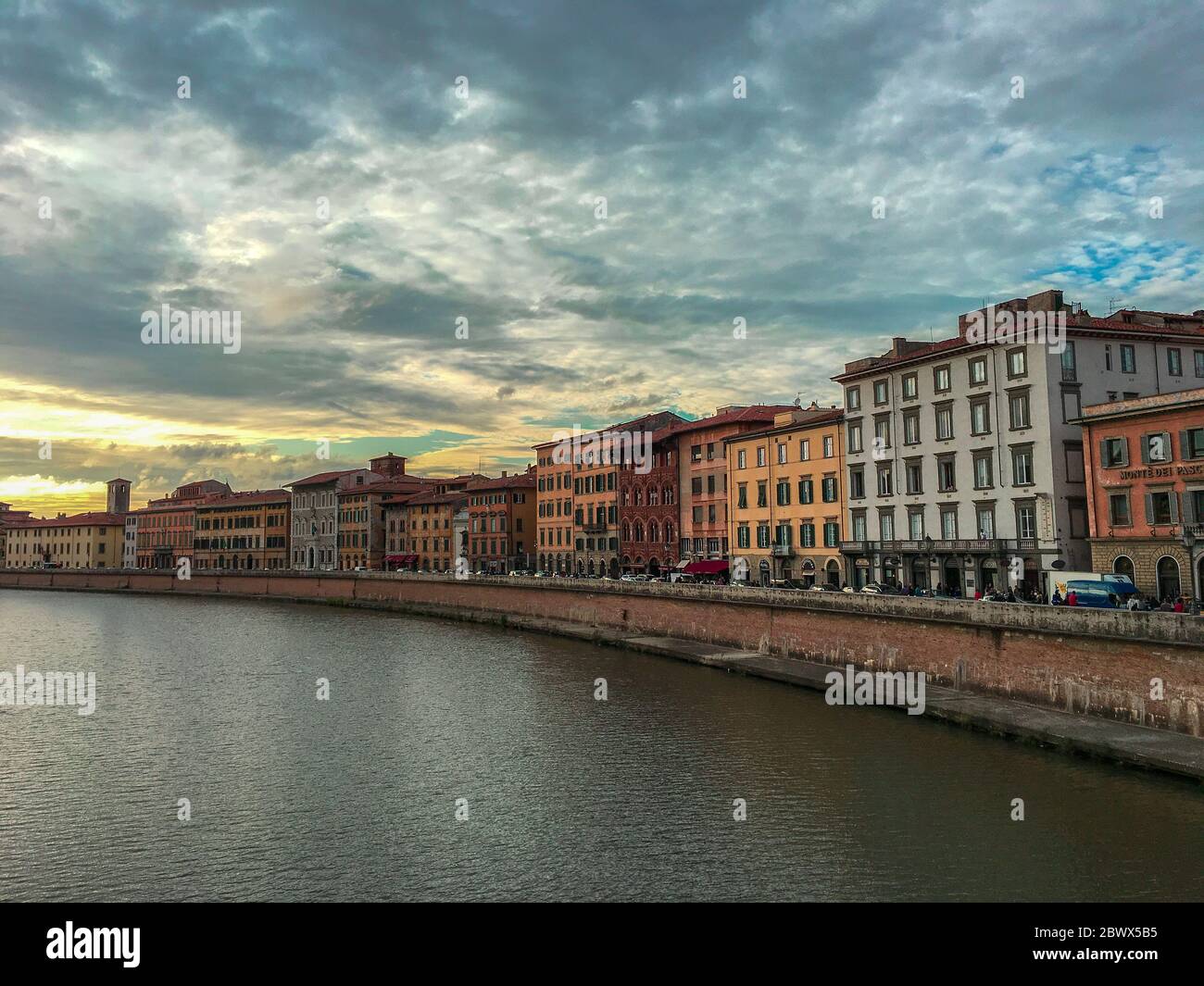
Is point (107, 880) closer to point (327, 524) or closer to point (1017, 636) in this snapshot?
point (1017, 636)

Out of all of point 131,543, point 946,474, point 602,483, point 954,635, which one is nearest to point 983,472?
point 946,474

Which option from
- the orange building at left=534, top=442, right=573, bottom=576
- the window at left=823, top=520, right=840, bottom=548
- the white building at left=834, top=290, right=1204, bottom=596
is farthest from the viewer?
the orange building at left=534, top=442, right=573, bottom=576

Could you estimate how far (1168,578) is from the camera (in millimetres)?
39969

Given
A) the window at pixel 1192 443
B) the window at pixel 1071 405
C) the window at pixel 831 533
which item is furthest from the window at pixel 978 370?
the window at pixel 831 533

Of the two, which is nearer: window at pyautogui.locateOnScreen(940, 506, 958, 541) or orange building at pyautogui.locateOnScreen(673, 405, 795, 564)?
window at pyautogui.locateOnScreen(940, 506, 958, 541)

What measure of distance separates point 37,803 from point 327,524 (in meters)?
103

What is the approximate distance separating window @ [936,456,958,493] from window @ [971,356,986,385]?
4.58m

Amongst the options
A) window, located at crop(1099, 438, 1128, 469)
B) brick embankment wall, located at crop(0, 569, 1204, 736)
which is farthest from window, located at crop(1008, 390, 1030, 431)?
brick embankment wall, located at crop(0, 569, 1204, 736)

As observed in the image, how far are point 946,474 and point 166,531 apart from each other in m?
135

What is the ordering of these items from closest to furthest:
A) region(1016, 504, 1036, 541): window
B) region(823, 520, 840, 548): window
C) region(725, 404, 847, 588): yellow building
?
region(1016, 504, 1036, 541): window < region(823, 520, 840, 548): window < region(725, 404, 847, 588): yellow building

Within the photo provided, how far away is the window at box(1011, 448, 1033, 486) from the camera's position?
47.4 meters

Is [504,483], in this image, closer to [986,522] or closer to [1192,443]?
[986,522]

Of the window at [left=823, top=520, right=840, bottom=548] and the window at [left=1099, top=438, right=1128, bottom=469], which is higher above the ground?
the window at [left=1099, top=438, right=1128, bottom=469]

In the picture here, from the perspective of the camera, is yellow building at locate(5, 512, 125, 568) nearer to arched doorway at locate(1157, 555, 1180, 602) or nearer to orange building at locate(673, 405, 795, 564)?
orange building at locate(673, 405, 795, 564)
